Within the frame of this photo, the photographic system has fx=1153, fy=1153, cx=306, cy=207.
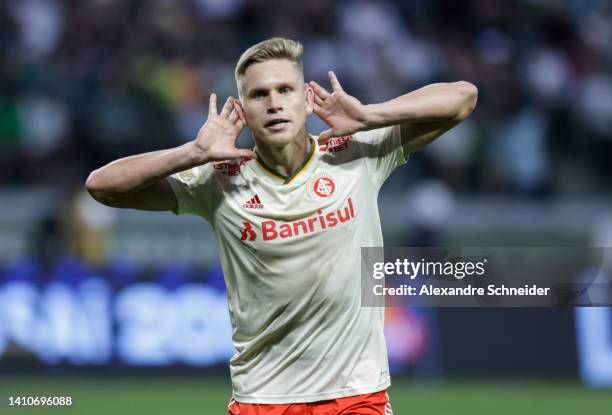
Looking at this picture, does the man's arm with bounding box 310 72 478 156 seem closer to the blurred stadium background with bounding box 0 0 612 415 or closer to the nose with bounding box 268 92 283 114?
the nose with bounding box 268 92 283 114

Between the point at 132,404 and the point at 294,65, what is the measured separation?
260 inches

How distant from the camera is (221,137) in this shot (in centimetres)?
505

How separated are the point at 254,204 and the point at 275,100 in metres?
0.48

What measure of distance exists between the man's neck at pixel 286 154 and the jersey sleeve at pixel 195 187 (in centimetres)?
26

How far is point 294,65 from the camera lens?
5129 millimetres

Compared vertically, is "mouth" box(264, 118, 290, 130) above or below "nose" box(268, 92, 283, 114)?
below

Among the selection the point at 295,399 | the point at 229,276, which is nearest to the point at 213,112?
the point at 229,276

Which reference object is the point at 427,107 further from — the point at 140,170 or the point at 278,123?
the point at 140,170

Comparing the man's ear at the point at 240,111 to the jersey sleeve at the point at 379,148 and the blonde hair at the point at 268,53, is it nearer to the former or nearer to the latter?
the blonde hair at the point at 268,53

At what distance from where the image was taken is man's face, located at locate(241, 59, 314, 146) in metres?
5.03

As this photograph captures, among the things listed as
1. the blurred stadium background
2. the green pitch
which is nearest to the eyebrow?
the green pitch

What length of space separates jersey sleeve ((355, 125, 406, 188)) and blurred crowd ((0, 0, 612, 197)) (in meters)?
9.04

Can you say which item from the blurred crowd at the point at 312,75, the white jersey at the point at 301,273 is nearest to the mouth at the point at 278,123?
the white jersey at the point at 301,273

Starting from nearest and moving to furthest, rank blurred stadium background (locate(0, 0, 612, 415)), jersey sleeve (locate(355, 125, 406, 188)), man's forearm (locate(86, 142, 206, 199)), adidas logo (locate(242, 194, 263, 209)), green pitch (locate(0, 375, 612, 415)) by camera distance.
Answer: man's forearm (locate(86, 142, 206, 199)) → adidas logo (locate(242, 194, 263, 209)) → jersey sleeve (locate(355, 125, 406, 188)) → green pitch (locate(0, 375, 612, 415)) → blurred stadium background (locate(0, 0, 612, 415))
